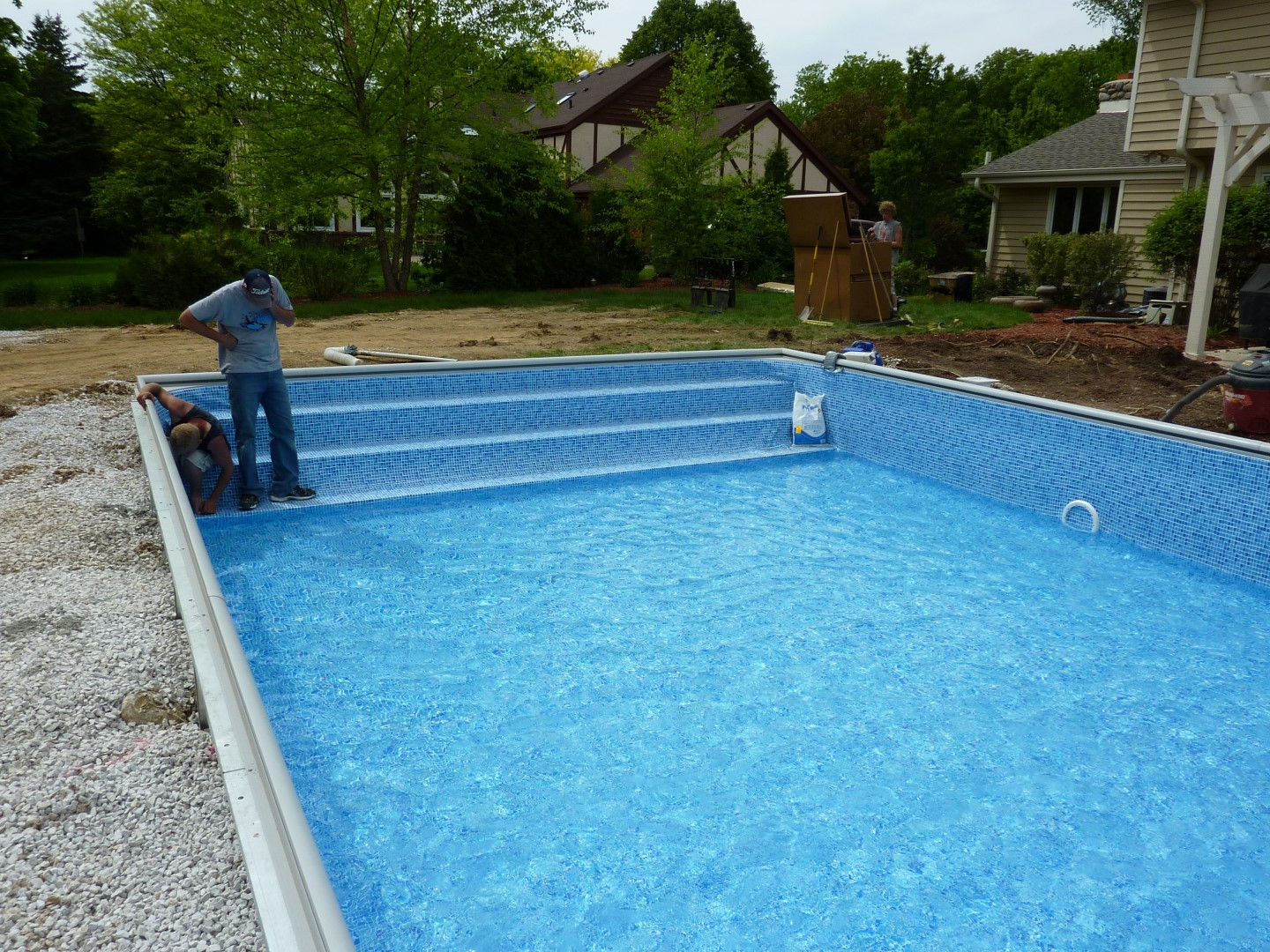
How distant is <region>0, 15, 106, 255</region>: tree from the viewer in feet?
99.4

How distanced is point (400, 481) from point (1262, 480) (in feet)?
18.8

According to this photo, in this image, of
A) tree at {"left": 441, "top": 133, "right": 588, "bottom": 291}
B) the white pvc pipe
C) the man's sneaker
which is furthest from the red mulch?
tree at {"left": 441, "top": 133, "right": 588, "bottom": 291}

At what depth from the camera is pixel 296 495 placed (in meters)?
6.75

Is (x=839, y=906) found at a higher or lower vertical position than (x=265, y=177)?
lower

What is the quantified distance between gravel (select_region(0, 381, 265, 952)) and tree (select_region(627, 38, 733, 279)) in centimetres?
1489

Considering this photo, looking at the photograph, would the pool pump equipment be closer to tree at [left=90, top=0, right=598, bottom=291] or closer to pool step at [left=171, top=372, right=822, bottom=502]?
pool step at [left=171, top=372, right=822, bottom=502]

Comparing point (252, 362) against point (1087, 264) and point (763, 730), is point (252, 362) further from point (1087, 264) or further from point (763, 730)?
point (1087, 264)

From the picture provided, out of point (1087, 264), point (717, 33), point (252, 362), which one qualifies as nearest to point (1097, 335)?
point (1087, 264)

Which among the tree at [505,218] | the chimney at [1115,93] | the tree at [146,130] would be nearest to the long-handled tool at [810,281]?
the tree at [505,218]

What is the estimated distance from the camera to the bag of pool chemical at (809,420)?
8742mm

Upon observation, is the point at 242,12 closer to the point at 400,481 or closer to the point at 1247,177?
the point at 400,481

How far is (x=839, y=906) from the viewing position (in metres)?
2.98

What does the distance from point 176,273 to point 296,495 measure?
10034 millimetres

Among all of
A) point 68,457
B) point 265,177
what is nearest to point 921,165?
point 265,177
